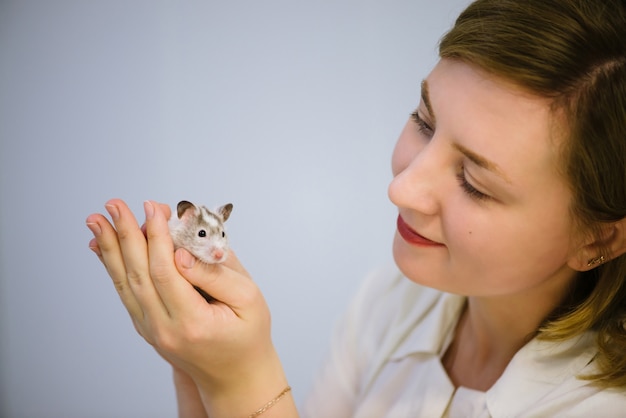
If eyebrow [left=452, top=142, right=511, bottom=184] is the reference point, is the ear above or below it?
below

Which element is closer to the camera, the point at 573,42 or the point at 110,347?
the point at 573,42

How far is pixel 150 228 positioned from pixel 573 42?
84 centimetres

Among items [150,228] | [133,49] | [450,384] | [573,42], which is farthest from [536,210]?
[133,49]

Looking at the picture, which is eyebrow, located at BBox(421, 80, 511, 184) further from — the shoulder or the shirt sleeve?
the shirt sleeve

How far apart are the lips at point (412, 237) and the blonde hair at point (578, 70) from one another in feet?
0.92

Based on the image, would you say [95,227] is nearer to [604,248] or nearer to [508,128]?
[508,128]

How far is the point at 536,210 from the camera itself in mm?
1161

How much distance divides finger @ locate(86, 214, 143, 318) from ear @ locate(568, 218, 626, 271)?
898 millimetres

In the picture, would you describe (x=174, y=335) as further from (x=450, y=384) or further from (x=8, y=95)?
(x=8, y=95)

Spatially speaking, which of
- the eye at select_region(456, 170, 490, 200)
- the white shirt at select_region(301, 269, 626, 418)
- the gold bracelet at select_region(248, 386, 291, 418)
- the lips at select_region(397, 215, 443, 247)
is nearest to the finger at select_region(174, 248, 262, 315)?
the gold bracelet at select_region(248, 386, 291, 418)

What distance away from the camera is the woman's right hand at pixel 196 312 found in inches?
44.2

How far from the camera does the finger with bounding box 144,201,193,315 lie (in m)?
1.12

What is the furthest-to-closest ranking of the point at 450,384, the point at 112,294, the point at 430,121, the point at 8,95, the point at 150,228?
the point at 112,294, the point at 8,95, the point at 450,384, the point at 430,121, the point at 150,228

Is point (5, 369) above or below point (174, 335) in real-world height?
above
